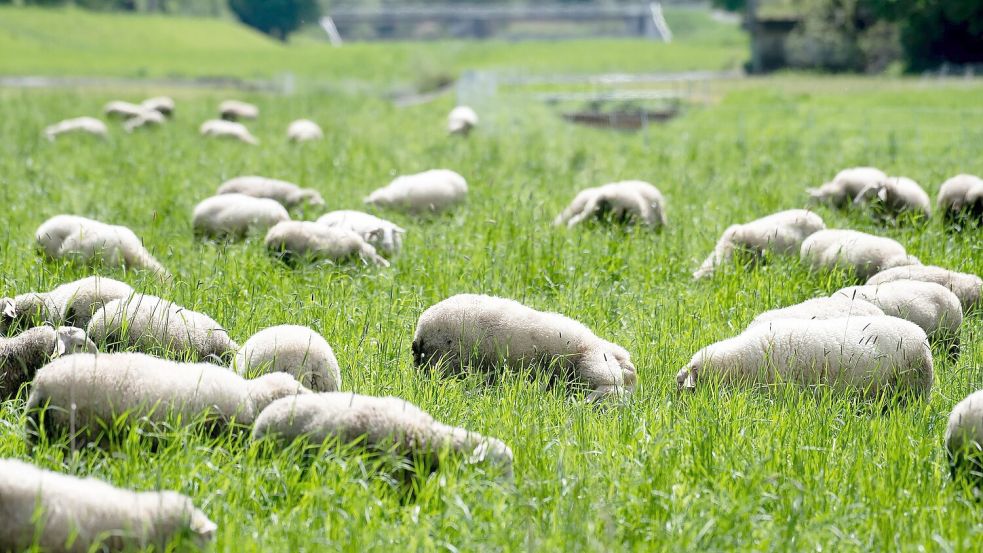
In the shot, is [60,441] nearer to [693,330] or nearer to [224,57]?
[693,330]

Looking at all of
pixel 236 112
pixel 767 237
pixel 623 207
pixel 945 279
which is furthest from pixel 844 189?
pixel 236 112

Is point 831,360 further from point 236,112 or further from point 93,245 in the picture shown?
point 236,112

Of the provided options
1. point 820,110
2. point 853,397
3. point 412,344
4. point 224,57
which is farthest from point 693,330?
point 224,57

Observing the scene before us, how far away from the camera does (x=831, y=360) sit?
17.7 ft

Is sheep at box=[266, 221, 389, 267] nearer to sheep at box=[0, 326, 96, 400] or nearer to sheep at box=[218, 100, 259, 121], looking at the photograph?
sheep at box=[0, 326, 96, 400]

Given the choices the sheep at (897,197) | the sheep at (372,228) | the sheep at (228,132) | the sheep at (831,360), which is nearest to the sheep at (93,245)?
the sheep at (372,228)

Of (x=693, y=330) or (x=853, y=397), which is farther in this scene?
(x=693, y=330)

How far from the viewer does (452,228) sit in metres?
9.34

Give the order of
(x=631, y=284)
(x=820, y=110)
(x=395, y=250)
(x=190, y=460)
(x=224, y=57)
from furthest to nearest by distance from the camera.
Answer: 1. (x=224, y=57)
2. (x=820, y=110)
3. (x=395, y=250)
4. (x=631, y=284)
5. (x=190, y=460)

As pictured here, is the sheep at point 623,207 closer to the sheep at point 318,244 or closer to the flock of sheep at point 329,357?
the flock of sheep at point 329,357

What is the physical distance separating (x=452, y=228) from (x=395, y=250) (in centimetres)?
103

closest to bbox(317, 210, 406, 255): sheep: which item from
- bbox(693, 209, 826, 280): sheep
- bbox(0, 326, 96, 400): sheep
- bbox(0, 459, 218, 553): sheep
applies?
bbox(693, 209, 826, 280): sheep

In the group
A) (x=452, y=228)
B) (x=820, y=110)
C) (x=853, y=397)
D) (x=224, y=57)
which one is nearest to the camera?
(x=853, y=397)

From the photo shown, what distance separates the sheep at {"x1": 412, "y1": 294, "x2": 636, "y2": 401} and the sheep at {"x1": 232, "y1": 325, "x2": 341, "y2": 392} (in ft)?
1.83
